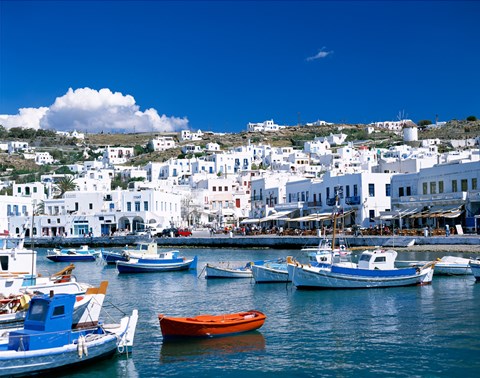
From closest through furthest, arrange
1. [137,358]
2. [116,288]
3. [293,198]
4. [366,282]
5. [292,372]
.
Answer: [292,372]
[137,358]
[366,282]
[116,288]
[293,198]

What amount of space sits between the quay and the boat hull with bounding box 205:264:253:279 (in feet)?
40.7

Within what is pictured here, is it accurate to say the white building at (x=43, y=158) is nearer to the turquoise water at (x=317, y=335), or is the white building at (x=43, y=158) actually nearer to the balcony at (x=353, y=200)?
the balcony at (x=353, y=200)

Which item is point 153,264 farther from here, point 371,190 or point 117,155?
point 117,155

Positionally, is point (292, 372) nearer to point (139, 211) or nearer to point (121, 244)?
point (121, 244)

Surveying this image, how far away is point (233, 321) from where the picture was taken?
21125 millimetres

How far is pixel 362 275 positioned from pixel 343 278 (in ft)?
3.37

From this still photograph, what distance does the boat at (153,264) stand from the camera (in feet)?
150

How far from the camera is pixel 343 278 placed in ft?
105

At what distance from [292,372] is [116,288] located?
21.2 m

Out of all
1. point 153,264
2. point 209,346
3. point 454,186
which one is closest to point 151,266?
point 153,264

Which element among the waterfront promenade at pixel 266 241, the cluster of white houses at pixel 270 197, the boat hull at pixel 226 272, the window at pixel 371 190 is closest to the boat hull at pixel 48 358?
the boat hull at pixel 226 272

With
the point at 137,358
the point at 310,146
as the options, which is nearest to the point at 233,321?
the point at 137,358

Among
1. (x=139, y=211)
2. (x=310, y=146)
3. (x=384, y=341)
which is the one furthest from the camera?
(x=310, y=146)

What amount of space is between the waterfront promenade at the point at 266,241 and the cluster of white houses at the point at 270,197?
3.68 meters
